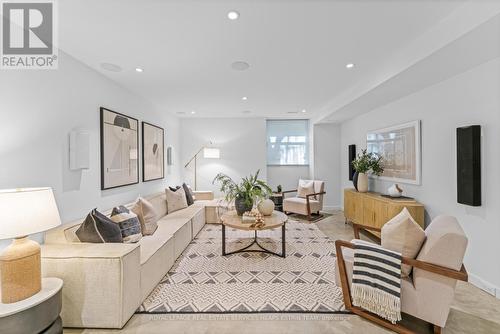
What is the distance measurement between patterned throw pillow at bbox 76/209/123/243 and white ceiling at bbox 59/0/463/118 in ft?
5.75

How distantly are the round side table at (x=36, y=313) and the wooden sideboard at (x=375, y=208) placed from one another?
3797 millimetres

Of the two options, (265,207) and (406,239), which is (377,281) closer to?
(406,239)

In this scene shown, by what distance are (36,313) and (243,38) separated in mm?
2681

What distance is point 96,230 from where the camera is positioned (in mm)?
2203

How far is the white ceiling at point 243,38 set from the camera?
182cm

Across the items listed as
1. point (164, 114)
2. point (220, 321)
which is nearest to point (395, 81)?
point (220, 321)

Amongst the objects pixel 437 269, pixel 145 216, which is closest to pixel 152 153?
pixel 145 216

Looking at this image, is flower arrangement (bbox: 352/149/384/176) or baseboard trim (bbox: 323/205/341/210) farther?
baseboard trim (bbox: 323/205/341/210)

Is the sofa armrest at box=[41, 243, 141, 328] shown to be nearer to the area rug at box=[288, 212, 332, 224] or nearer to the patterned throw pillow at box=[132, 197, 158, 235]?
the patterned throw pillow at box=[132, 197, 158, 235]

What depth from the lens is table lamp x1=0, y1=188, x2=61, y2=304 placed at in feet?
4.84

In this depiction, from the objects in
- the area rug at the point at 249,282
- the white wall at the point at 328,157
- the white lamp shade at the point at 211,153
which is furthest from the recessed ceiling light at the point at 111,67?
the white wall at the point at 328,157

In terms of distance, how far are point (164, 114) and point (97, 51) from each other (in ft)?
9.30

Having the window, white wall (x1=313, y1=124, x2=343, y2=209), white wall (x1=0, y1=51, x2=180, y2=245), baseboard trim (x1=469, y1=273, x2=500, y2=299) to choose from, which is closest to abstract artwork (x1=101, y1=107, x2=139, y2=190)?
white wall (x1=0, y1=51, x2=180, y2=245)

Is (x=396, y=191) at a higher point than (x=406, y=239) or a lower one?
higher
